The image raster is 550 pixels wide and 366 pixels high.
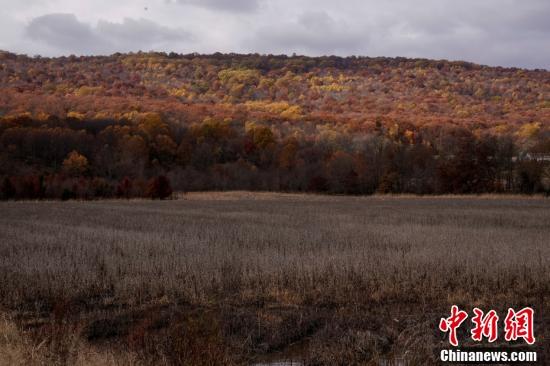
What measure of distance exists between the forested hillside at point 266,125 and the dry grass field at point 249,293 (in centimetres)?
4022

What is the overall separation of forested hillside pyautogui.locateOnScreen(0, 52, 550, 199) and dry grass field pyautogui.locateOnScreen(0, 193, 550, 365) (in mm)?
40223

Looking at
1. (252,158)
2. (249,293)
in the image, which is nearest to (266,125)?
(252,158)

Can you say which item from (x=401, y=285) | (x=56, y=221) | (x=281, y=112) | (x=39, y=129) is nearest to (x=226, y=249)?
(x=401, y=285)

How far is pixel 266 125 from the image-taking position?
351 feet

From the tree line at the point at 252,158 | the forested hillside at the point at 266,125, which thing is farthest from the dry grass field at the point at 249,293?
the forested hillside at the point at 266,125

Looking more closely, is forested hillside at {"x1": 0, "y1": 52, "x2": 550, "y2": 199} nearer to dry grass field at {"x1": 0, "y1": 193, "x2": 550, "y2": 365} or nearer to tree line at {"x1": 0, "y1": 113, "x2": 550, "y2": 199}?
tree line at {"x1": 0, "y1": 113, "x2": 550, "y2": 199}

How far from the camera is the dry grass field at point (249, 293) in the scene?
8.02 metres

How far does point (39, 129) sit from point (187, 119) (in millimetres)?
31121

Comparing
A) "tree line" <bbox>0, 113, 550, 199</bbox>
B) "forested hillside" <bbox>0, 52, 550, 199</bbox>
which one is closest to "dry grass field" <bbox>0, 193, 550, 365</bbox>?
"tree line" <bbox>0, 113, 550, 199</bbox>

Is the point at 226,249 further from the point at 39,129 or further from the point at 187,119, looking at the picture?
the point at 187,119

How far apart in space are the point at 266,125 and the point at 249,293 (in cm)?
9652

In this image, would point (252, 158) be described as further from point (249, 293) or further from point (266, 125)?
point (249, 293)

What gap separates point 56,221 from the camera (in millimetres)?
27500

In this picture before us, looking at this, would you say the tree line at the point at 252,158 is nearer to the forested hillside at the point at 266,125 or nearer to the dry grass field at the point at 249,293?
the forested hillside at the point at 266,125
